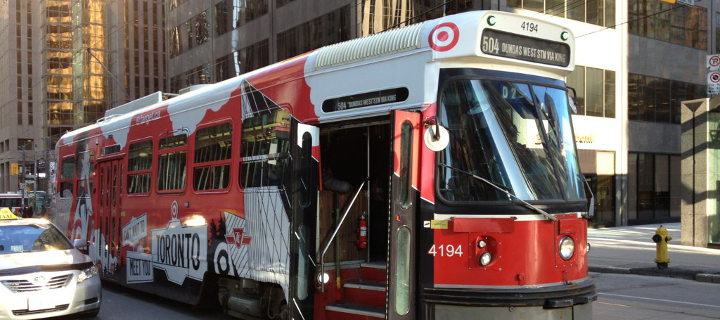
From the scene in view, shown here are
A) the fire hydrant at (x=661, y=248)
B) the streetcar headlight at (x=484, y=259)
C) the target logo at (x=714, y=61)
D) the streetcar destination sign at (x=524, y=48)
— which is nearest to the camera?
the streetcar headlight at (x=484, y=259)

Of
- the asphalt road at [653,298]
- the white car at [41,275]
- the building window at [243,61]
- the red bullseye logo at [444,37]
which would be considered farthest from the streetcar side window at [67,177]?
the building window at [243,61]

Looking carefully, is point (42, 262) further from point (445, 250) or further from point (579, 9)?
point (579, 9)

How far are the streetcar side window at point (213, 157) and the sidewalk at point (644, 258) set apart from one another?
10.7m

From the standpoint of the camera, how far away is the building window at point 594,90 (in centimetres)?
3027

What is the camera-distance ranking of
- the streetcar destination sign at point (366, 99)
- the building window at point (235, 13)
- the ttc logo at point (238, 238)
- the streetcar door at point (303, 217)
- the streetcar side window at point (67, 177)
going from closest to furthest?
the streetcar destination sign at point (366, 99)
the streetcar door at point (303, 217)
the ttc logo at point (238, 238)
the streetcar side window at point (67, 177)
the building window at point (235, 13)

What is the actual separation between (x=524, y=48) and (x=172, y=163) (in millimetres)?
5707

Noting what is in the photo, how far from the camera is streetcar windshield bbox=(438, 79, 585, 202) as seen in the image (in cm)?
584

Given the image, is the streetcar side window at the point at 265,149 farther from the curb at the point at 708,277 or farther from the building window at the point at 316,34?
the building window at the point at 316,34

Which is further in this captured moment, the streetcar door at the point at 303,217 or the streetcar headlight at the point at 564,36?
the streetcar door at the point at 303,217

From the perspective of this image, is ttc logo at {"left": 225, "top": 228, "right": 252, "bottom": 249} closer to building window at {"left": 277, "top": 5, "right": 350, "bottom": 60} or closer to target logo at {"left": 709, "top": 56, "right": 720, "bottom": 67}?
target logo at {"left": 709, "top": 56, "right": 720, "bottom": 67}

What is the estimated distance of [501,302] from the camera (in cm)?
562

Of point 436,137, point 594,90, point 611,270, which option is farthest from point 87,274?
point 594,90

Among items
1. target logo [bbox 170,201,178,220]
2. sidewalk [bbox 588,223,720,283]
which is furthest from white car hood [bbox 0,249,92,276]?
sidewalk [bbox 588,223,720,283]

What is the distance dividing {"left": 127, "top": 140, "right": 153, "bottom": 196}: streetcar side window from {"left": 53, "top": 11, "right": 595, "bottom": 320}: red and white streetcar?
1.53m
